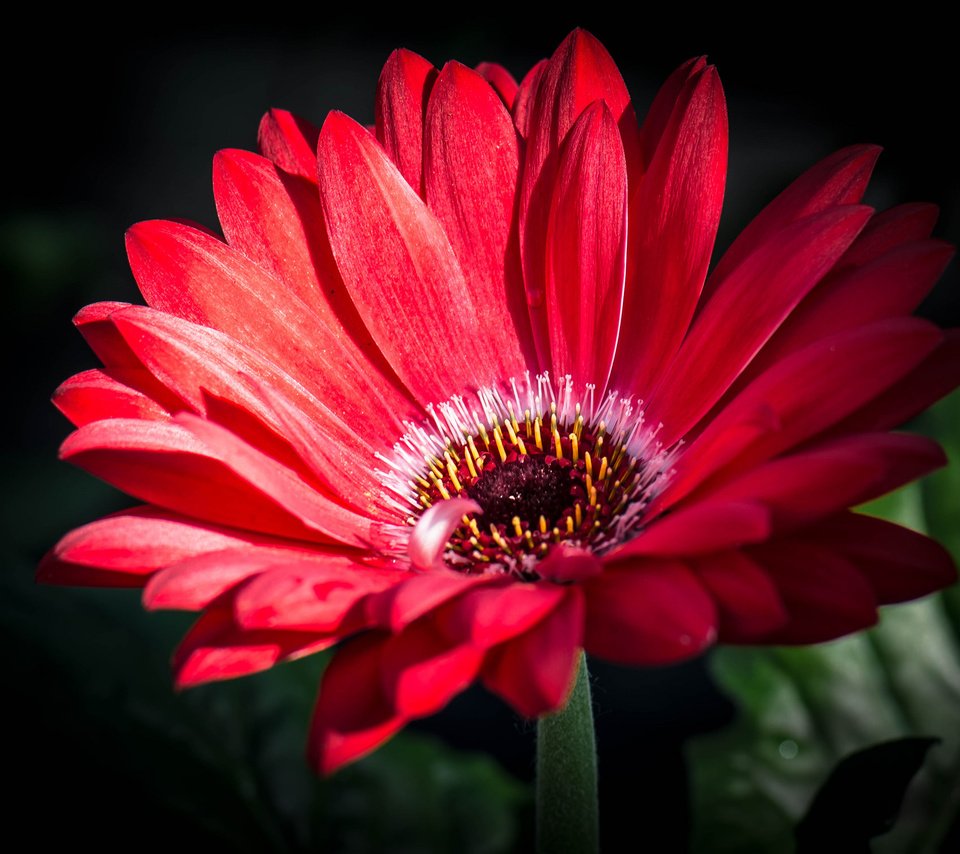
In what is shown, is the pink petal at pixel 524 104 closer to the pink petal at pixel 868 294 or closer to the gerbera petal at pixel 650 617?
the pink petal at pixel 868 294

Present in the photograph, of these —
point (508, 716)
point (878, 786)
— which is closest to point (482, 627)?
point (878, 786)

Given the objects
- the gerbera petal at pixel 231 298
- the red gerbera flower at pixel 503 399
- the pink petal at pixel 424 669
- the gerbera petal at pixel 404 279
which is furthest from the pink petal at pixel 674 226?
the pink petal at pixel 424 669

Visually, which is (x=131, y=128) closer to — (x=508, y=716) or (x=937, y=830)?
(x=508, y=716)

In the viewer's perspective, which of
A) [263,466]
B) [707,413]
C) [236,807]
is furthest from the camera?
[236,807]

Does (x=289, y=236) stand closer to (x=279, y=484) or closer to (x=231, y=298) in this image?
(x=231, y=298)

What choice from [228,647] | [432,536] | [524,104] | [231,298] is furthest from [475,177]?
[228,647]
